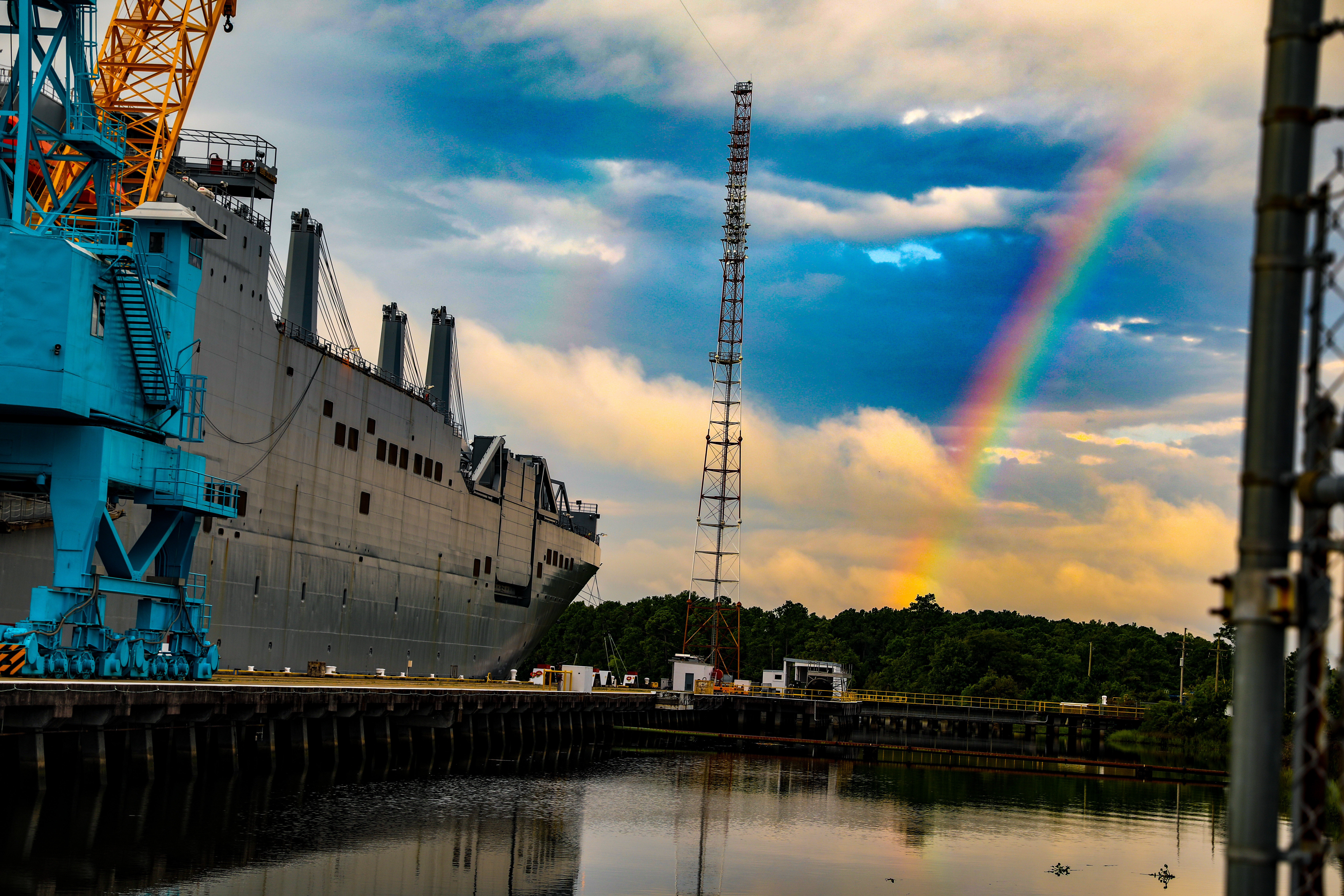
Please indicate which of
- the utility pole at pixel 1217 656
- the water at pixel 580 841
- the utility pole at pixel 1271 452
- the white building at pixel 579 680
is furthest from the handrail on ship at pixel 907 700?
the utility pole at pixel 1271 452

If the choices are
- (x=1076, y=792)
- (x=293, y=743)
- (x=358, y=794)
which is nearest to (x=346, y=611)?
(x=293, y=743)

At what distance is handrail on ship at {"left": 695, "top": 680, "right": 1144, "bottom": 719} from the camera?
249ft

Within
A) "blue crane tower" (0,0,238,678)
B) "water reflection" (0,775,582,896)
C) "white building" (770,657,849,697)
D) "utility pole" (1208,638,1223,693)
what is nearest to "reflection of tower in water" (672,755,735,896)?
"water reflection" (0,775,582,896)

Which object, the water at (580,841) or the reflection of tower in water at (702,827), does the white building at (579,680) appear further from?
the water at (580,841)

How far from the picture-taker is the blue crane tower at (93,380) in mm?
31906

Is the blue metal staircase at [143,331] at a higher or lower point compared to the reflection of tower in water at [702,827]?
higher

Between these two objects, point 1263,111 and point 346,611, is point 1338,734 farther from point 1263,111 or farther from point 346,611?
point 346,611

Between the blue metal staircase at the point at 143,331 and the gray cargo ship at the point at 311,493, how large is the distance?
11.2 feet

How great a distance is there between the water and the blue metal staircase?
1122 centimetres

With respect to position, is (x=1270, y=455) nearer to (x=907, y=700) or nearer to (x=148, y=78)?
(x=148, y=78)

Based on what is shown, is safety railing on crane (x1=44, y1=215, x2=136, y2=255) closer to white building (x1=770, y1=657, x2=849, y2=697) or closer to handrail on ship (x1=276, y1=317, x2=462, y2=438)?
handrail on ship (x1=276, y1=317, x2=462, y2=438)

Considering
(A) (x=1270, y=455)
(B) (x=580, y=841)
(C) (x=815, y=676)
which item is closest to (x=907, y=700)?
(C) (x=815, y=676)

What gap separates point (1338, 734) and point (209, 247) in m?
46.3

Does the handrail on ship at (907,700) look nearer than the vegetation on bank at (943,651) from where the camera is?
Yes
